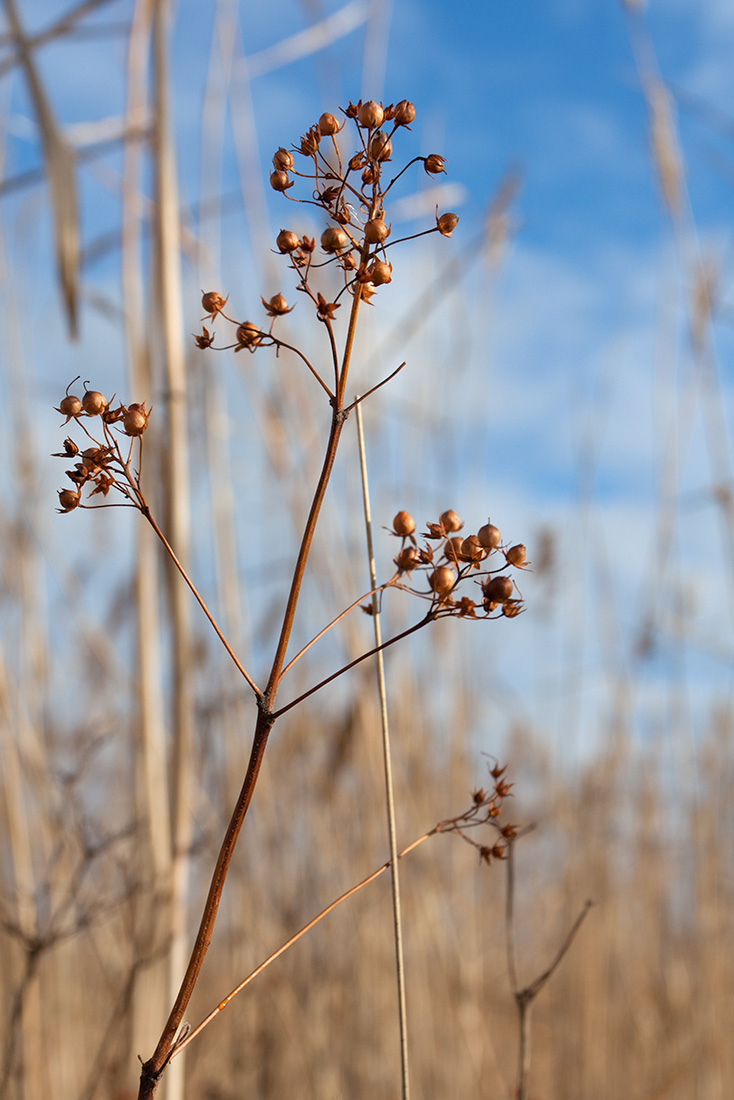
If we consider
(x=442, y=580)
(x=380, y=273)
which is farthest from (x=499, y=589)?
(x=380, y=273)

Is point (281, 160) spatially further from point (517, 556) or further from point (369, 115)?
point (517, 556)

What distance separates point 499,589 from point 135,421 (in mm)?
146

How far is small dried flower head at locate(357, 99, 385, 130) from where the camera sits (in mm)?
335

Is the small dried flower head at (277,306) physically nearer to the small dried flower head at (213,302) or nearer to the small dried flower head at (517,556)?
the small dried flower head at (213,302)

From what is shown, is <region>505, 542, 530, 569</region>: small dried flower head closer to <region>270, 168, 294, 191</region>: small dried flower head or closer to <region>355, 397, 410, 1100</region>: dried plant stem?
<region>355, 397, 410, 1100</region>: dried plant stem

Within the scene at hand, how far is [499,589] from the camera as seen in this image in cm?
33

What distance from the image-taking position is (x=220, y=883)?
0.29 meters

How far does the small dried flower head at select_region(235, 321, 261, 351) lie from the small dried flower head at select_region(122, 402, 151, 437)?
0.05 metres

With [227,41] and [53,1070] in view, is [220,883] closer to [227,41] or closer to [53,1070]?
[53,1070]

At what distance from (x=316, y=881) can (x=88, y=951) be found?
58cm

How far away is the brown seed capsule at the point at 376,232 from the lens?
0.32 meters

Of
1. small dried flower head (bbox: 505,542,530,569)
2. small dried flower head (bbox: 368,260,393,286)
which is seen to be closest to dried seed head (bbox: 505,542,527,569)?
small dried flower head (bbox: 505,542,530,569)

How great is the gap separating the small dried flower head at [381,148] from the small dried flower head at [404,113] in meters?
0.01

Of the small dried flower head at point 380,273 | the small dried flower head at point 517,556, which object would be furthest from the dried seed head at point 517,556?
the small dried flower head at point 380,273
